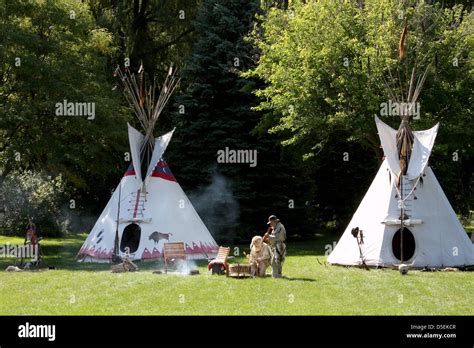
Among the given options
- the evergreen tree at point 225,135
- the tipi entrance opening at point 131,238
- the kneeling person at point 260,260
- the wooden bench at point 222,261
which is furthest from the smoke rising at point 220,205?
the kneeling person at point 260,260

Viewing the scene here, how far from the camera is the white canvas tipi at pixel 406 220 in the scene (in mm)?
19062

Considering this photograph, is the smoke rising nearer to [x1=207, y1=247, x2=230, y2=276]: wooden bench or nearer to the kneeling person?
[x1=207, y1=247, x2=230, y2=276]: wooden bench

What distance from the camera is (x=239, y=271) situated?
16797mm

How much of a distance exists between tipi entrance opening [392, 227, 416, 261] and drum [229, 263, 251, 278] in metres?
4.55

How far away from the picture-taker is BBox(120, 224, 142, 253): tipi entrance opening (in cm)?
2167

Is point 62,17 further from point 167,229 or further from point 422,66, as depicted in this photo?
point 422,66

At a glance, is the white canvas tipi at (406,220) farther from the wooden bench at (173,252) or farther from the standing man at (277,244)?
the wooden bench at (173,252)

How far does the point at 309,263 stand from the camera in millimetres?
20672

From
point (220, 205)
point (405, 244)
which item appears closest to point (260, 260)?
point (405, 244)

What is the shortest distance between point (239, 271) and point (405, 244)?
16.7ft

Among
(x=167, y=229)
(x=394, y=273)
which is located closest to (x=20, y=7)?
(x=167, y=229)

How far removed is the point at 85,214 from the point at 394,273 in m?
19.3

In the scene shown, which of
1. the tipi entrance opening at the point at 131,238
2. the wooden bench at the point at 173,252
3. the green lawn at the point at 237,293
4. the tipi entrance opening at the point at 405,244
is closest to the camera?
the green lawn at the point at 237,293

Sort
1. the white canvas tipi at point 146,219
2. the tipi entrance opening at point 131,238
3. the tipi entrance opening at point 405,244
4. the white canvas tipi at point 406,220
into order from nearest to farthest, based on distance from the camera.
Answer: the white canvas tipi at point 406,220 → the tipi entrance opening at point 405,244 → the white canvas tipi at point 146,219 → the tipi entrance opening at point 131,238
